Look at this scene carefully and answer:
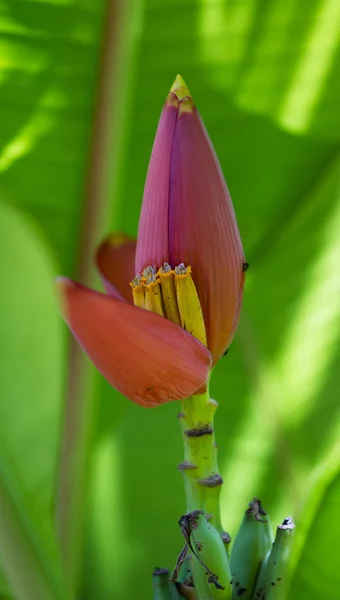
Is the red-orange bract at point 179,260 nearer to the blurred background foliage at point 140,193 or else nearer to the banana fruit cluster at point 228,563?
the banana fruit cluster at point 228,563

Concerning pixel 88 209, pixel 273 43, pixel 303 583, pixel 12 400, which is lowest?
pixel 303 583

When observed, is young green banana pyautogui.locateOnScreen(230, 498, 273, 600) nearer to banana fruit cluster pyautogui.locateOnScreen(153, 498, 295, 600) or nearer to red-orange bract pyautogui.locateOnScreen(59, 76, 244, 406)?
banana fruit cluster pyautogui.locateOnScreen(153, 498, 295, 600)

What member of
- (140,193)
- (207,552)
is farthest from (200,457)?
(140,193)

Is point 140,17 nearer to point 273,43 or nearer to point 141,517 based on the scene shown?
point 273,43

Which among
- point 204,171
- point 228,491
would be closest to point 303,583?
point 228,491

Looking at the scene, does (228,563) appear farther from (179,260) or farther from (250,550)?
(179,260)

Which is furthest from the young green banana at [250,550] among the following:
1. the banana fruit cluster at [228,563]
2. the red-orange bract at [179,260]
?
the red-orange bract at [179,260]

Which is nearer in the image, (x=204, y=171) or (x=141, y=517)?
(x=204, y=171)
